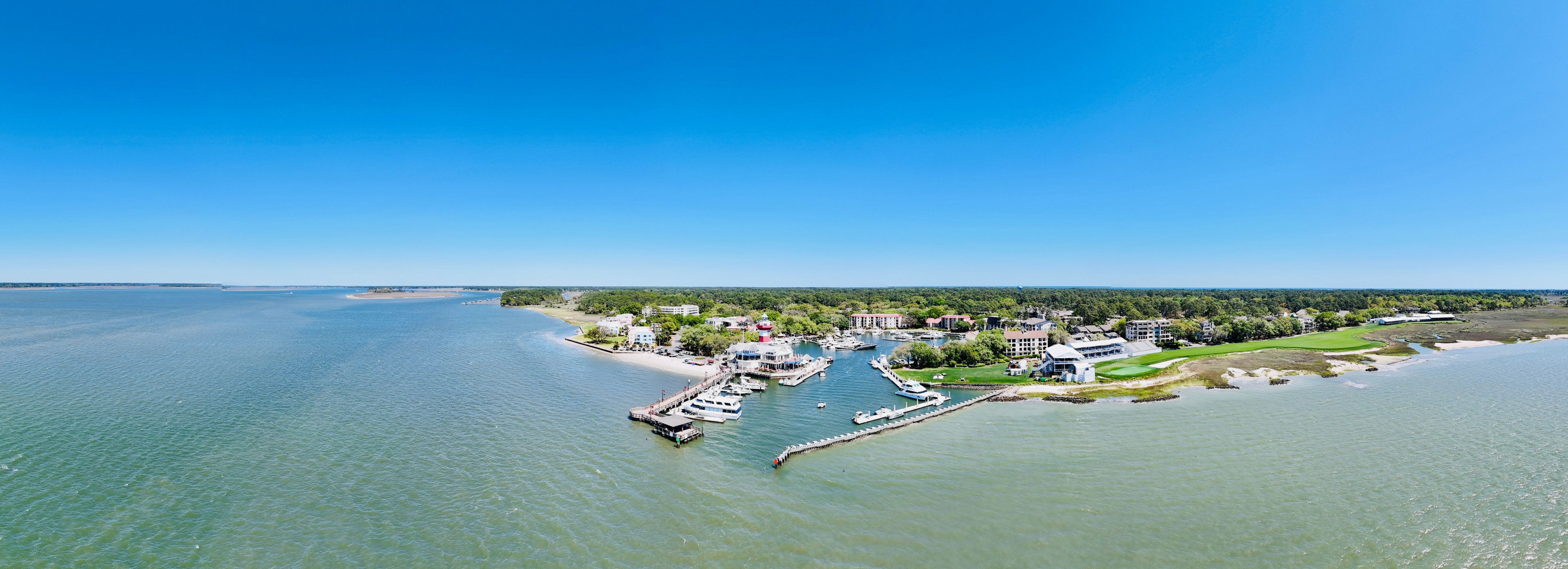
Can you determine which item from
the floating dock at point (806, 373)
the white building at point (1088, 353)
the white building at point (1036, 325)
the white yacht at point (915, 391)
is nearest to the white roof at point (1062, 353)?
the white building at point (1088, 353)

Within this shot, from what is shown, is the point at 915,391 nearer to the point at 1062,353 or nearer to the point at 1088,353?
the point at 1062,353

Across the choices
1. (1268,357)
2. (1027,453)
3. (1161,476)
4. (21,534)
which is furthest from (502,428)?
(1268,357)

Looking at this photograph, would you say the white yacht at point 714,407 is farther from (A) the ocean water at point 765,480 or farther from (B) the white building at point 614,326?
(B) the white building at point 614,326

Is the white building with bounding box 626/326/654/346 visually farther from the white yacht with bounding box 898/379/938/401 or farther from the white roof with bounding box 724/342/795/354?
the white yacht with bounding box 898/379/938/401

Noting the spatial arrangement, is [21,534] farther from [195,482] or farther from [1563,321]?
[1563,321]

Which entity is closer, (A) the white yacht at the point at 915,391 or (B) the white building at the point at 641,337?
(A) the white yacht at the point at 915,391

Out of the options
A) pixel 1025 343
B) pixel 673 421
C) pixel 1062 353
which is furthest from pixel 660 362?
pixel 1025 343

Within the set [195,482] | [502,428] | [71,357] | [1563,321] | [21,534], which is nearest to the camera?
[21,534]
